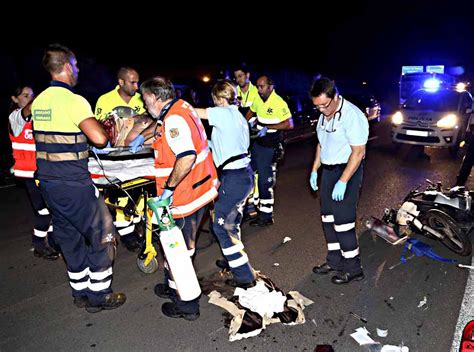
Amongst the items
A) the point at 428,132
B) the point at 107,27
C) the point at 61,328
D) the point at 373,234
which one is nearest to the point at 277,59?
the point at 107,27

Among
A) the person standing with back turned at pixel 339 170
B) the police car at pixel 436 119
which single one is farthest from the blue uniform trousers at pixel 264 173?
the police car at pixel 436 119

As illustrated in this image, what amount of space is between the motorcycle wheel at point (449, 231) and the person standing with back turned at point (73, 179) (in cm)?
351

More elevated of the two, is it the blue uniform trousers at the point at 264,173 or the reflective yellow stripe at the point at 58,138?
the reflective yellow stripe at the point at 58,138

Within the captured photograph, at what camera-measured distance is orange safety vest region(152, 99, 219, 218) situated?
315cm

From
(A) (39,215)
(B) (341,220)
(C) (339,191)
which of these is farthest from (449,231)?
(A) (39,215)

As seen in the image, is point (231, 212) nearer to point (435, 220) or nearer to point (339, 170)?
point (339, 170)

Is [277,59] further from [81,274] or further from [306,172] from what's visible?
[81,274]

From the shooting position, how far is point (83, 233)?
11.3 ft

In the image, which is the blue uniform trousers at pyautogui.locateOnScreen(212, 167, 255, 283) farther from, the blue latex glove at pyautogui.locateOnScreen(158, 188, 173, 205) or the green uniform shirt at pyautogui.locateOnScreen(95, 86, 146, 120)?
the green uniform shirt at pyautogui.locateOnScreen(95, 86, 146, 120)

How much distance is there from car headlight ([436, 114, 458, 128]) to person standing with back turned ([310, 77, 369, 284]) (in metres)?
6.93

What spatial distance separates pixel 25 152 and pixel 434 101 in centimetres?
994

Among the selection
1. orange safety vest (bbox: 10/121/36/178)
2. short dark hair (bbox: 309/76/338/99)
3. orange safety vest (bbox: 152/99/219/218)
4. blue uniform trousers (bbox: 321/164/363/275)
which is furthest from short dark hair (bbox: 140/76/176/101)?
orange safety vest (bbox: 10/121/36/178)

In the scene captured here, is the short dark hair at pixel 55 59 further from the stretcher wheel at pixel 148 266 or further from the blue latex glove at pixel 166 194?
the stretcher wheel at pixel 148 266

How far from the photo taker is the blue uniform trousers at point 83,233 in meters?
3.29
